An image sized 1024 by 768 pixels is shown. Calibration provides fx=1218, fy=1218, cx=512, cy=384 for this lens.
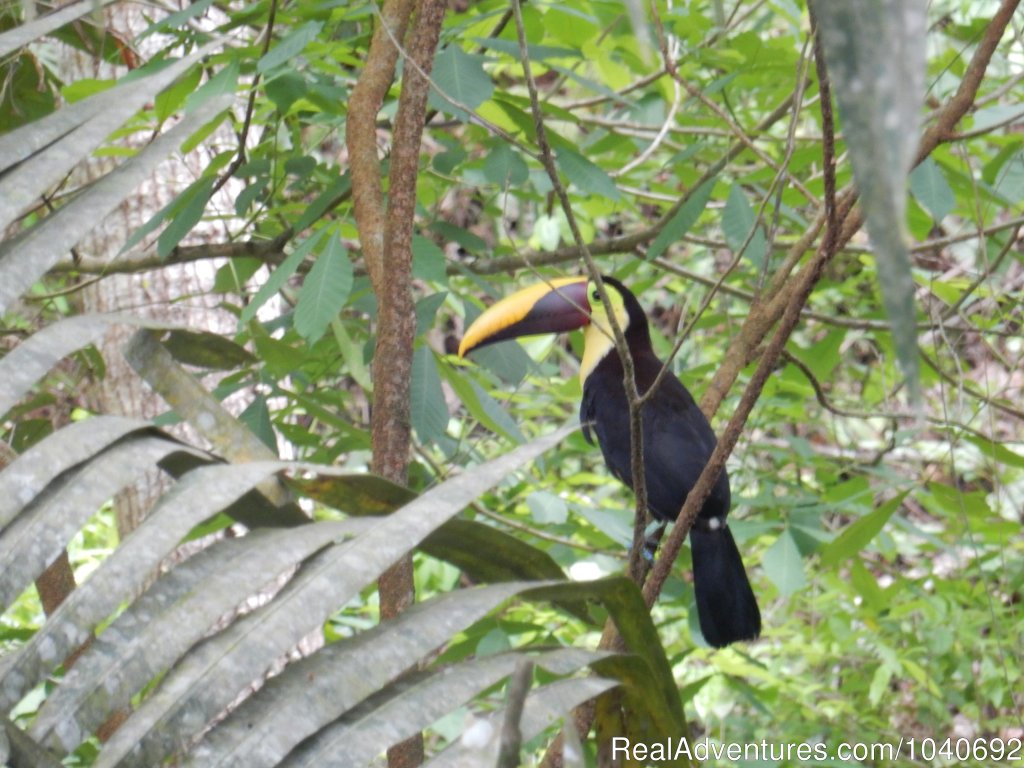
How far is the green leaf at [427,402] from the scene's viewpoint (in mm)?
2051

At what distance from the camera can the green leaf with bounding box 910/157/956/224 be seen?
2059 millimetres

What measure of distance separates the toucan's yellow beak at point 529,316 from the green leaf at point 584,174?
1.60 ft

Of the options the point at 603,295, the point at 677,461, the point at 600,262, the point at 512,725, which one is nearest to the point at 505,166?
the point at 603,295

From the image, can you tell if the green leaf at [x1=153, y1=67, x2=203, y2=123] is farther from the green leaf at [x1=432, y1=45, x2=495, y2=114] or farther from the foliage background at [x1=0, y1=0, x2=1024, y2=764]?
the green leaf at [x1=432, y1=45, x2=495, y2=114]


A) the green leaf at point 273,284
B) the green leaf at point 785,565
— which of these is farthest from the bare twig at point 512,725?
the green leaf at point 785,565

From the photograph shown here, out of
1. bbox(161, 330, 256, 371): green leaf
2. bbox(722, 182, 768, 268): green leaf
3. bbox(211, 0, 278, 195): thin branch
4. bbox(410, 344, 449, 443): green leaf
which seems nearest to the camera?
bbox(161, 330, 256, 371): green leaf

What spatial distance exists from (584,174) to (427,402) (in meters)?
0.50

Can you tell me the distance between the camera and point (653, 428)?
3.01 metres

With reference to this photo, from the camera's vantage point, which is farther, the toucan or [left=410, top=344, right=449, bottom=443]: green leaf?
the toucan

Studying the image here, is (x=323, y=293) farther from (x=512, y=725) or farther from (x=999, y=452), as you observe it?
(x=512, y=725)

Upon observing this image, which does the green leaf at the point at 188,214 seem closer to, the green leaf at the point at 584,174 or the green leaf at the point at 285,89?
the green leaf at the point at 285,89

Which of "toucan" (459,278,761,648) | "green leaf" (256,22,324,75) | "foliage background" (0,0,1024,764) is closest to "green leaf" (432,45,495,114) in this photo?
"foliage background" (0,0,1024,764)

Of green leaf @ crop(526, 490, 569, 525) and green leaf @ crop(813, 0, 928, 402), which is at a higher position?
green leaf @ crop(813, 0, 928, 402)

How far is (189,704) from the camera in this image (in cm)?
62
